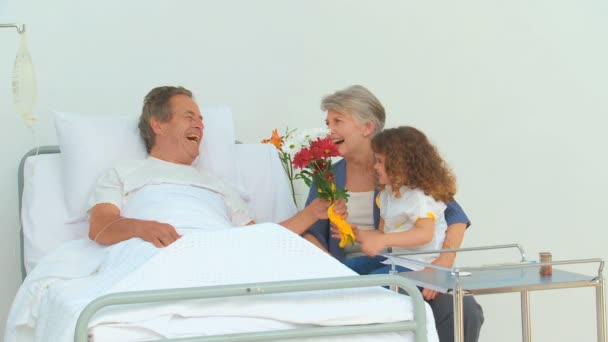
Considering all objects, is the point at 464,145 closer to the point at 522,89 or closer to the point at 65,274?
the point at 522,89

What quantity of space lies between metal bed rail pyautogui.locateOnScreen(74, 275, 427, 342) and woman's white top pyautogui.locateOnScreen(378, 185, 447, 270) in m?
0.83

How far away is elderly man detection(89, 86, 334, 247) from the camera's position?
277 cm

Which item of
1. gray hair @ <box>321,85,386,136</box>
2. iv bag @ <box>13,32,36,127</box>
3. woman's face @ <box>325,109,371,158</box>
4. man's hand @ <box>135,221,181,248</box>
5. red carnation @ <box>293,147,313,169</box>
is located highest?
iv bag @ <box>13,32,36,127</box>

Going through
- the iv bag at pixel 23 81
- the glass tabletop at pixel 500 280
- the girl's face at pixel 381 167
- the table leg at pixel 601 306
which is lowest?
the table leg at pixel 601 306

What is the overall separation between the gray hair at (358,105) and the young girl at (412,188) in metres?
0.18

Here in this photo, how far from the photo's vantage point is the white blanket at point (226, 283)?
1.89m

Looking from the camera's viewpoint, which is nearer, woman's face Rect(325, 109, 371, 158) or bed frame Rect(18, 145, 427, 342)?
bed frame Rect(18, 145, 427, 342)

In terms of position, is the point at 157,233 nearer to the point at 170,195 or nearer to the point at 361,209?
the point at 170,195

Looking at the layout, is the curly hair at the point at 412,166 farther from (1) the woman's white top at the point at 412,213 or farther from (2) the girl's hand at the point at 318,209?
(2) the girl's hand at the point at 318,209

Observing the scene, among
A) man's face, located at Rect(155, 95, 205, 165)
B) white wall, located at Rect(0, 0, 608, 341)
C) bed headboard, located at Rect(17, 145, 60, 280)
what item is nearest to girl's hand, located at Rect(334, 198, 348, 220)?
man's face, located at Rect(155, 95, 205, 165)

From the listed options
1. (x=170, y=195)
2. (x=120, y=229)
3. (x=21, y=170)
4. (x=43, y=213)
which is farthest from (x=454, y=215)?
(x=21, y=170)

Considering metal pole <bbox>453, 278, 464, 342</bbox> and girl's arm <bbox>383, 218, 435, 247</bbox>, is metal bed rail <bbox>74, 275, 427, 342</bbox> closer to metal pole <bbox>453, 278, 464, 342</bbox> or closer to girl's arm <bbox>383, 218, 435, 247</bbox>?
metal pole <bbox>453, 278, 464, 342</bbox>

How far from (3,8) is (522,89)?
219 cm

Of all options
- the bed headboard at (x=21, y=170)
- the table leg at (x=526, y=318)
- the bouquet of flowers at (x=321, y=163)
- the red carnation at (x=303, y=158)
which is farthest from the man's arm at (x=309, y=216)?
the bed headboard at (x=21, y=170)
